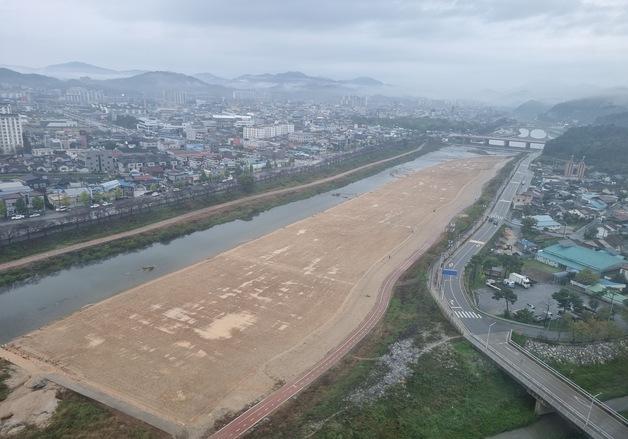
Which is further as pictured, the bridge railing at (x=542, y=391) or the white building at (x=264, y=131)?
the white building at (x=264, y=131)

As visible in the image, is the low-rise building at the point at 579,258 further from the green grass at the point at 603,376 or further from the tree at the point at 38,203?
the tree at the point at 38,203

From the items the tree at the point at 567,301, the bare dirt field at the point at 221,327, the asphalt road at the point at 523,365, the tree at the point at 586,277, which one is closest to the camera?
the asphalt road at the point at 523,365

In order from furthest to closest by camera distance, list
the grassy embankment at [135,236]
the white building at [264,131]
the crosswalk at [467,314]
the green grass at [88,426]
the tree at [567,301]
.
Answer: the white building at [264,131] → the grassy embankment at [135,236] → the tree at [567,301] → the crosswalk at [467,314] → the green grass at [88,426]

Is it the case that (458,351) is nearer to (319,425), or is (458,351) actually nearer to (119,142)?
(319,425)

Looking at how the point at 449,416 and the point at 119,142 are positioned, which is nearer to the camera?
the point at 449,416

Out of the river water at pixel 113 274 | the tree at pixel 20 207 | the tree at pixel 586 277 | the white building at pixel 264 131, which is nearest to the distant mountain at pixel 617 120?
the white building at pixel 264 131

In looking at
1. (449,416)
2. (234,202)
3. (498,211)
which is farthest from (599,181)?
(449,416)

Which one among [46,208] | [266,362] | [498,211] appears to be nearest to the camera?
[266,362]

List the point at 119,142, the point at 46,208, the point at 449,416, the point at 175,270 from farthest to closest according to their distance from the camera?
the point at 119,142 → the point at 46,208 → the point at 175,270 → the point at 449,416
